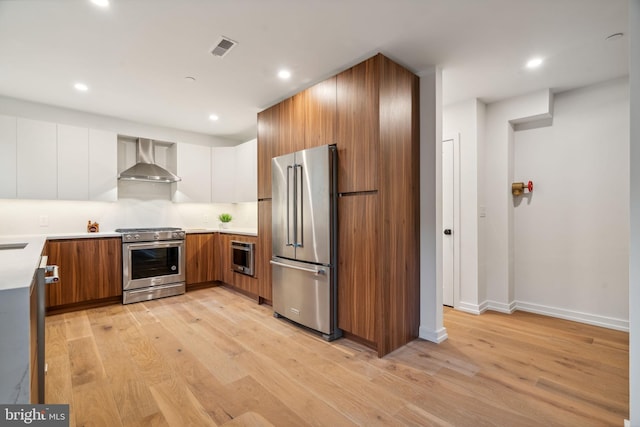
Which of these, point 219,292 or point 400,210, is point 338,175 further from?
point 219,292

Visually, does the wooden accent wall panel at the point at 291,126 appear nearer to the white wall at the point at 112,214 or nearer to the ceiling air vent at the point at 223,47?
the ceiling air vent at the point at 223,47

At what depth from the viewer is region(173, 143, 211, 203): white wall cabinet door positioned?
4.60 meters

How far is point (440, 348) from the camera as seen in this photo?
2564 millimetres

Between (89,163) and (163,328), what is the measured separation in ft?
8.05

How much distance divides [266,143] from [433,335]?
2.74m

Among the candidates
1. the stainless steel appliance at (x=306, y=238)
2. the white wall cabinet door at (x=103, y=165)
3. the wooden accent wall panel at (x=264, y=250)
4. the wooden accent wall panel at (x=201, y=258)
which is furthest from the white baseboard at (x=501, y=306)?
the white wall cabinet door at (x=103, y=165)

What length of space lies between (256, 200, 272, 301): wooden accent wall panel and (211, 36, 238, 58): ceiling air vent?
164cm

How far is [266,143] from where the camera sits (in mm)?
3592

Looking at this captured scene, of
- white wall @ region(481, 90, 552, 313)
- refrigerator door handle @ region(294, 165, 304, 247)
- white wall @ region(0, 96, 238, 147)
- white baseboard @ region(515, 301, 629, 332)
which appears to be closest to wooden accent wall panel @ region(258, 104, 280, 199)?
refrigerator door handle @ region(294, 165, 304, 247)

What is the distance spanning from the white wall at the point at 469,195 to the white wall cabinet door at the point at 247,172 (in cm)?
271

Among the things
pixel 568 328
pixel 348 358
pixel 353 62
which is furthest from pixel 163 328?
pixel 568 328

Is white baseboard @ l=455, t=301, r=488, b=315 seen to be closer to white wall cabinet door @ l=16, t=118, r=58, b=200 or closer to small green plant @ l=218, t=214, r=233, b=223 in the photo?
small green plant @ l=218, t=214, r=233, b=223

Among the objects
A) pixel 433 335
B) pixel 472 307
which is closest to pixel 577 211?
pixel 472 307

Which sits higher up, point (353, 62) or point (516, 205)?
point (353, 62)
